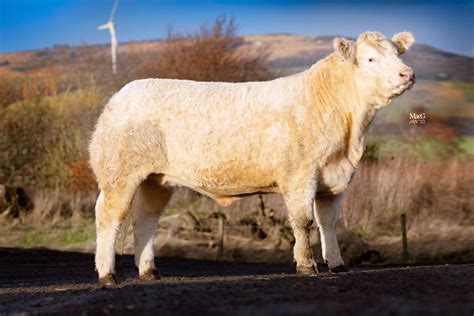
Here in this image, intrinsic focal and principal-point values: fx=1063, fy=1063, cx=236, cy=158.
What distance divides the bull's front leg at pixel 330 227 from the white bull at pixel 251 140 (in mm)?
13

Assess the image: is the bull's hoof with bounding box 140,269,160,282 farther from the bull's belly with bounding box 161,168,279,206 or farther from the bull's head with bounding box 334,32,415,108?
the bull's head with bounding box 334,32,415,108

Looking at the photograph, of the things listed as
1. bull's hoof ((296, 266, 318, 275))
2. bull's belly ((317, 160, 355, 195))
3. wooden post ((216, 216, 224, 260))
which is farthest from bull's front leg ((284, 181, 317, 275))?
wooden post ((216, 216, 224, 260))

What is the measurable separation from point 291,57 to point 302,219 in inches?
1680

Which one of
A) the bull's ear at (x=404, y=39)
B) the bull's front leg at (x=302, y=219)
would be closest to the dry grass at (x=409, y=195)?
the bull's ear at (x=404, y=39)

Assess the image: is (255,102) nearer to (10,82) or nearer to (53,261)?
(53,261)

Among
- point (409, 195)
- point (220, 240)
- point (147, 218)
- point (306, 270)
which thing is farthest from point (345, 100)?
point (409, 195)

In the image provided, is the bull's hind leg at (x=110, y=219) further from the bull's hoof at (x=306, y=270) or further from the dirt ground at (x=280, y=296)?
the bull's hoof at (x=306, y=270)

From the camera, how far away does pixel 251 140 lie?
1376 centimetres

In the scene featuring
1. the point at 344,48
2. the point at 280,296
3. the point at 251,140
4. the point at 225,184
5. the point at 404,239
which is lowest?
the point at 404,239

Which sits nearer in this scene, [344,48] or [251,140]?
[251,140]

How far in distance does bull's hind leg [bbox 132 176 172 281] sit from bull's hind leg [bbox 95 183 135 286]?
0.57m

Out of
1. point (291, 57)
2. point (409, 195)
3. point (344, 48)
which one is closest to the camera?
point (344, 48)

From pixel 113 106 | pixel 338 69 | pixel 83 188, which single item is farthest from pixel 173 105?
pixel 83 188

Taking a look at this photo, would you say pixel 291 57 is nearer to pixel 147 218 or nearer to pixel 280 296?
pixel 147 218
